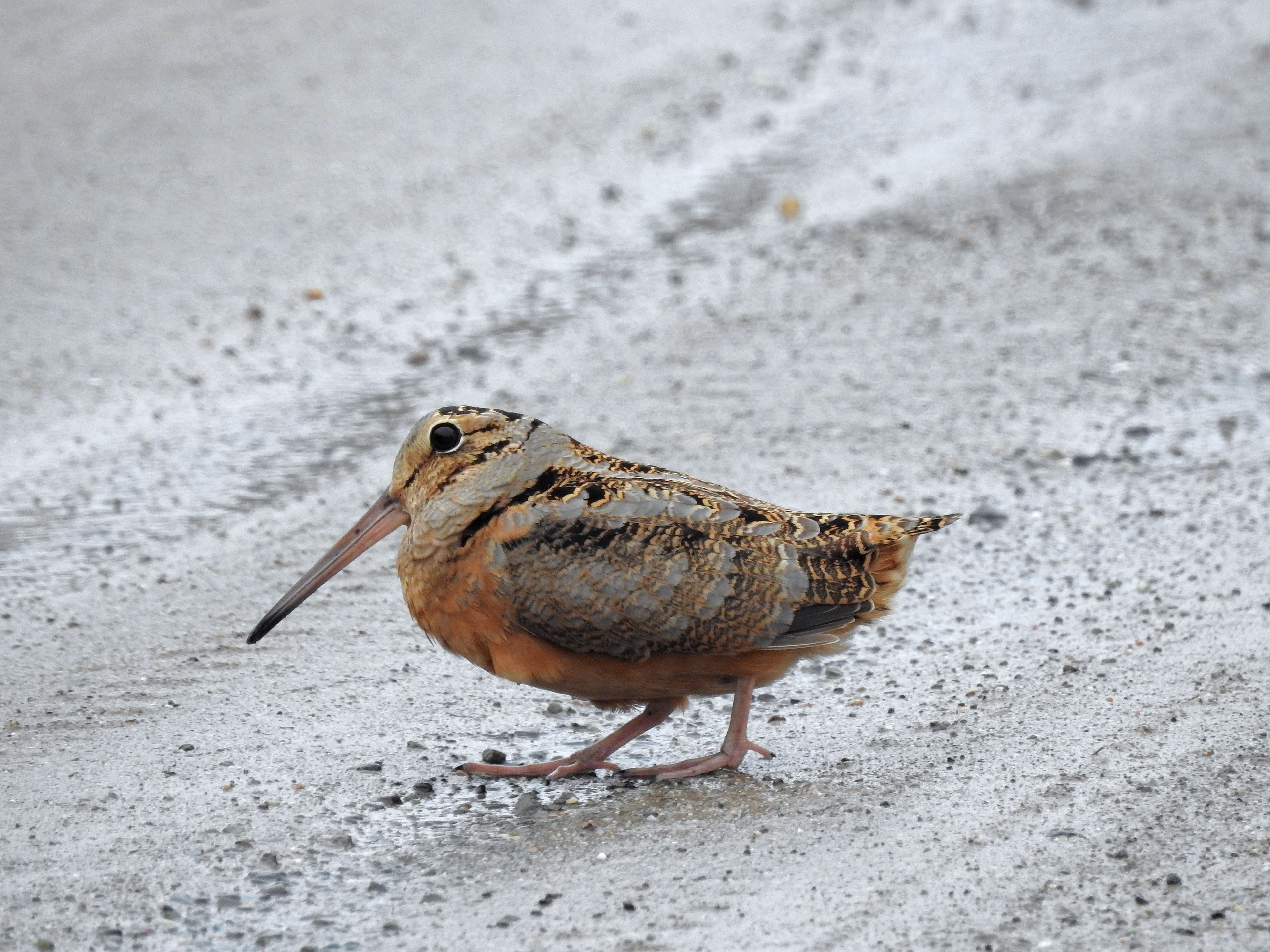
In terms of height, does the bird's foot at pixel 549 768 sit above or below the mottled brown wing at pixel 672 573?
below

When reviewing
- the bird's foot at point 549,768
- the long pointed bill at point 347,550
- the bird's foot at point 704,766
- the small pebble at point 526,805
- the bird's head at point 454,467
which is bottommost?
the small pebble at point 526,805

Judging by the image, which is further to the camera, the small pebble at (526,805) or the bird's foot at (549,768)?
the bird's foot at (549,768)

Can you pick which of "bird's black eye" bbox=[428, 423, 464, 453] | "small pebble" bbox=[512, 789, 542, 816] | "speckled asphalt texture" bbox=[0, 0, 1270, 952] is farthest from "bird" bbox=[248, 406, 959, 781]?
"speckled asphalt texture" bbox=[0, 0, 1270, 952]

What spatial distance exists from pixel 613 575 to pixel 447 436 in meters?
0.60

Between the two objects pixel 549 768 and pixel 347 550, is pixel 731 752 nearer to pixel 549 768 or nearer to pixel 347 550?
pixel 549 768

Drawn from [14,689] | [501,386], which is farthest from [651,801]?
[501,386]

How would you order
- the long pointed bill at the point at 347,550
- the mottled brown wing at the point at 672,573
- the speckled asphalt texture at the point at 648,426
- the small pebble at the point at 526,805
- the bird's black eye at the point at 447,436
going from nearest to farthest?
the speckled asphalt texture at the point at 648,426 → the mottled brown wing at the point at 672,573 → the small pebble at the point at 526,805 → the bird's black eye at the point at 447,436 → the long pointed bill at the point at 347,550

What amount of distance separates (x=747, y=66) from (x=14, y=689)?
25.2ft

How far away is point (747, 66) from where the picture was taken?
11.0m

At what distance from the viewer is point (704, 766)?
420 cm

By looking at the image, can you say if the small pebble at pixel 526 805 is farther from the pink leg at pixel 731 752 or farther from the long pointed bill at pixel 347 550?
the long pointed bill at pixel 347 550

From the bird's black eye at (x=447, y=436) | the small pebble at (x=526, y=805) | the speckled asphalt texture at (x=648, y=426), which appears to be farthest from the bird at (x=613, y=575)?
the speckled asphalt texture at (x=648, y=426)

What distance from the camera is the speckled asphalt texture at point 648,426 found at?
12.3 feet

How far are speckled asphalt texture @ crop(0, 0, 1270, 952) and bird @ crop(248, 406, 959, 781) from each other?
310 millimetres
